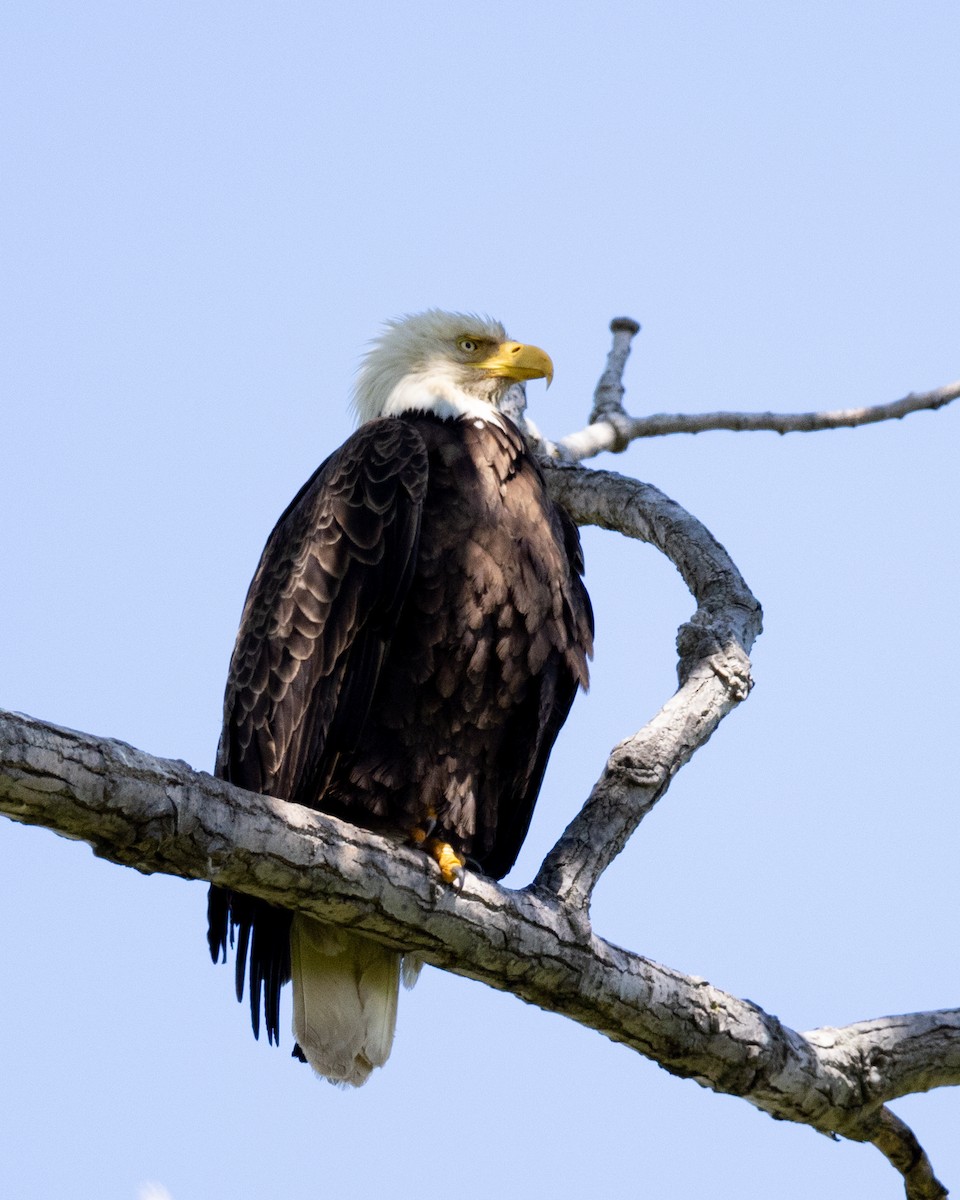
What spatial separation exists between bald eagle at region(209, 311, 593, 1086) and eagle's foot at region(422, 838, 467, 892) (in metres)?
0.02

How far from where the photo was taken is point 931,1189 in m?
3.94

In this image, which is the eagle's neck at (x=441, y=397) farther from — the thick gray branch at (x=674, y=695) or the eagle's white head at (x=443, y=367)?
the thick gray branch at (x=674, y=695)

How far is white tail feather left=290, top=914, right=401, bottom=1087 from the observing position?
14.4 feet

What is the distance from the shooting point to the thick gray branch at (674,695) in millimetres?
4016

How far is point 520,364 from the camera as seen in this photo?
5293mm

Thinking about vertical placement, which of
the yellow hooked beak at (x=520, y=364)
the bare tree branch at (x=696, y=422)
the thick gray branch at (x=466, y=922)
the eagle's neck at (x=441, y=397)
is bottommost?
the thick gray branch at (x=466, y=922)

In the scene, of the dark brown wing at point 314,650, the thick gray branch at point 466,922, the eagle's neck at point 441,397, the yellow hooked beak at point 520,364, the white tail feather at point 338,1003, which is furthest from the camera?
the yellow hooked beak at point 520,364

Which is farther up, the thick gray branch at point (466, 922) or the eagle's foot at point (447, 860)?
the eagle's foot at point (447, 860)

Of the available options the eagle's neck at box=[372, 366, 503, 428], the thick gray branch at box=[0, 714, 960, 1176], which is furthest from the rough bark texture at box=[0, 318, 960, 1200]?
the eagle's neck at box=[372, 366, 503, 428]

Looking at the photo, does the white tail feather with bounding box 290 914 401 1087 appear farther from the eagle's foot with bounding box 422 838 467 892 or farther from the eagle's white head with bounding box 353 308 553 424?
A: the eagle's white head with bounding box 353 308 553 424

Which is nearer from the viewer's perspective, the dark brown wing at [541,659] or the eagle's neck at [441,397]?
A: the dark brown wing at [541,659]

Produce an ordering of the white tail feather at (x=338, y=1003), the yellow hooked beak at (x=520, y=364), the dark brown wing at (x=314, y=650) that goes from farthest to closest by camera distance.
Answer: the yellow hooked beak at (x=520, y=364) → the white tail feather at (x=338, y=1003) → the dark brown wing at (x=314, y=650)

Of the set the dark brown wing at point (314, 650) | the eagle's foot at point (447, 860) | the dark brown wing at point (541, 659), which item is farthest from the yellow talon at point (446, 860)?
the dark brown wing at point (541, 659)

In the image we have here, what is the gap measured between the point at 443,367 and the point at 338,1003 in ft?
7.36
